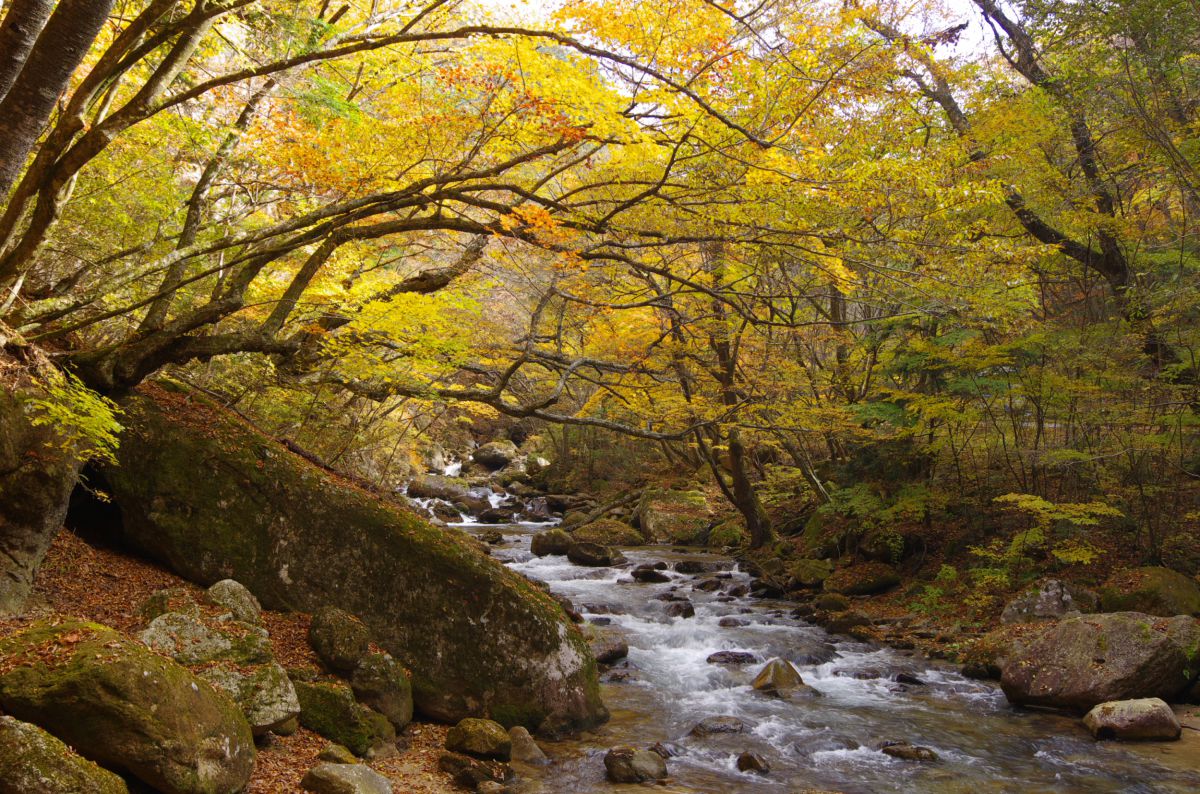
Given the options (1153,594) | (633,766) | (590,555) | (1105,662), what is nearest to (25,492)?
(633,766)

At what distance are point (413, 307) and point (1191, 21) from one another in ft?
37.0

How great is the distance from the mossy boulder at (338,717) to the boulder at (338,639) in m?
0.29

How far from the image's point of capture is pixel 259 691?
5.18m

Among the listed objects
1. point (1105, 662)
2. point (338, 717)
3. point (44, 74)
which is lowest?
point (338, 717)

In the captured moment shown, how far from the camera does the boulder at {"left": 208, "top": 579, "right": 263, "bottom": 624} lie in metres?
6.14

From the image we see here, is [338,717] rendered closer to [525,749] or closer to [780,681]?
[525,749]

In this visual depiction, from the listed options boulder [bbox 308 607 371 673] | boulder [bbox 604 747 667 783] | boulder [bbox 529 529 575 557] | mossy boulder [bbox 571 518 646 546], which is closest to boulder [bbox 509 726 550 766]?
boulder [bbox 604 747 667 783]

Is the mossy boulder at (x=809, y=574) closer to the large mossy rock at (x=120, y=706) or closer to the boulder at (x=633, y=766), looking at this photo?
the boulder at (x=633, y=766)

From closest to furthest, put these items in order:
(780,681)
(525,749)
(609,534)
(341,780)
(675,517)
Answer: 1. (341,780)
2. (525,749)
3. (780,681)
4. (609,534)
5. (675,517)

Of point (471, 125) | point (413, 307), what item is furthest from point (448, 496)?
point (471, 125)

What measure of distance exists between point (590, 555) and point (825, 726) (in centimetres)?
843

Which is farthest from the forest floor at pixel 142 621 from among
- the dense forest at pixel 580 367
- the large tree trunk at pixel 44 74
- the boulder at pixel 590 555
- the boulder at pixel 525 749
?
the boulder at pixel 590 555

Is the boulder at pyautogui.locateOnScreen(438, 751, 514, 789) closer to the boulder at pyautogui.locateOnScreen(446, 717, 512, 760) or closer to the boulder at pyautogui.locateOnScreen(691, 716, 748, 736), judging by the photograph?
the boulder at pyautogui.locateOnScreen(446, 717, 512, 760)

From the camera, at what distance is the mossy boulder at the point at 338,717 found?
18.4 feet
